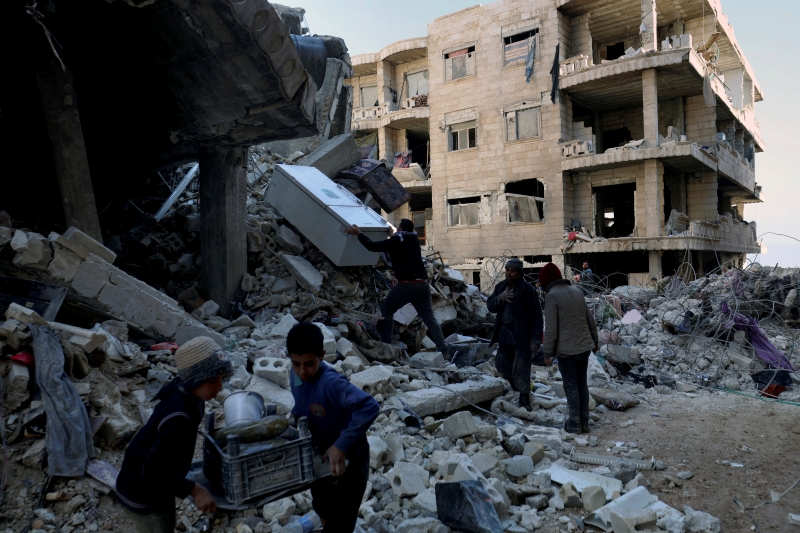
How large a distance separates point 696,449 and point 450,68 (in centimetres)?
2039

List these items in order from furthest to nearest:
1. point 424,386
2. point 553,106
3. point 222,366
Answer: point 553,106
point 424,386
point 222,366

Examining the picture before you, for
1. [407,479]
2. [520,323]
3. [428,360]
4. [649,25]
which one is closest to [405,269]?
[428,360]

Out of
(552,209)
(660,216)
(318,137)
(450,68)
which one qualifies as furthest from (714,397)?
(450,68)

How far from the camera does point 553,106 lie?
1950 cm

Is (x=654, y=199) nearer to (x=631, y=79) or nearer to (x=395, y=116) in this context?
(x=631, y=79)

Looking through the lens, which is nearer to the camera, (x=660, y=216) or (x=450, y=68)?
(x=660, y=216)

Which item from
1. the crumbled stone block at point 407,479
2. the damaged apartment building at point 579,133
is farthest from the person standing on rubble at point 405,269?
the damaged apartment building at point 579,133

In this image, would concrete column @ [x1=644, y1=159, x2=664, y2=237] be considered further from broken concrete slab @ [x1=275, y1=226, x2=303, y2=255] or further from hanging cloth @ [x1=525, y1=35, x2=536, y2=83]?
broken concrete slab @ [x1=275, y1=226, x2=303, y2=255]

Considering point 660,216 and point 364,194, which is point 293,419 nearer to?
point 364,194

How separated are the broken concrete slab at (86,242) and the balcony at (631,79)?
17561 millimetres

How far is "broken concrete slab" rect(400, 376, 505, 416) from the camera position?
4.87 metres

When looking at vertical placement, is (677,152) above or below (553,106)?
below

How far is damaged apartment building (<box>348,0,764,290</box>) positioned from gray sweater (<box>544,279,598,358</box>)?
14.1 metres

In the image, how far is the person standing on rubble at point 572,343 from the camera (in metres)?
4.88
